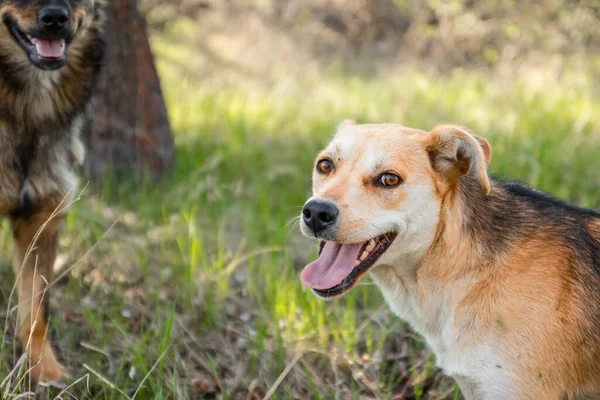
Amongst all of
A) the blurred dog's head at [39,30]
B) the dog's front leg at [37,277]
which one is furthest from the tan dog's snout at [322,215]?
the blurred dog's head at [39,30]

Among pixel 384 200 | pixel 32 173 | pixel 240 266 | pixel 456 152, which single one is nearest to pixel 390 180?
pixel 384 200

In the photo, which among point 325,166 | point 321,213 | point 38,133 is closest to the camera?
point 321,213

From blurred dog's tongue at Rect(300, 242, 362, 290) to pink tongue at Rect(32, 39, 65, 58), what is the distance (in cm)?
188

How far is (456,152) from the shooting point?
117 inches

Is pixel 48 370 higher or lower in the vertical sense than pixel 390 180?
lower

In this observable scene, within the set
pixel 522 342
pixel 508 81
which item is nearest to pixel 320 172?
pixel 522 342

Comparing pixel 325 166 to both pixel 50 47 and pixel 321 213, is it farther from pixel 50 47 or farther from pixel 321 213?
pixel 50 47

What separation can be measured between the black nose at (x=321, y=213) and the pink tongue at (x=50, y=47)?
5.96 feet

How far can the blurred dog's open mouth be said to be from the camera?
2908 millimetres

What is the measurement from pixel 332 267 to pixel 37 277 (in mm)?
1806

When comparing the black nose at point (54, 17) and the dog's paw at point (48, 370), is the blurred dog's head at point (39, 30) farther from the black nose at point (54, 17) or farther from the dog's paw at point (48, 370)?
the dog's paw at point (48, 370)

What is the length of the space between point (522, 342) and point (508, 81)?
712 cm

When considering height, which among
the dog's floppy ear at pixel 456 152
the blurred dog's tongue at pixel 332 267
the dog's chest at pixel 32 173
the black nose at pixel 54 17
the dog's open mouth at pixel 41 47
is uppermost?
the dog's floppy ear at pixel 456 152

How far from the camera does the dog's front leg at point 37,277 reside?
3.68 metres
